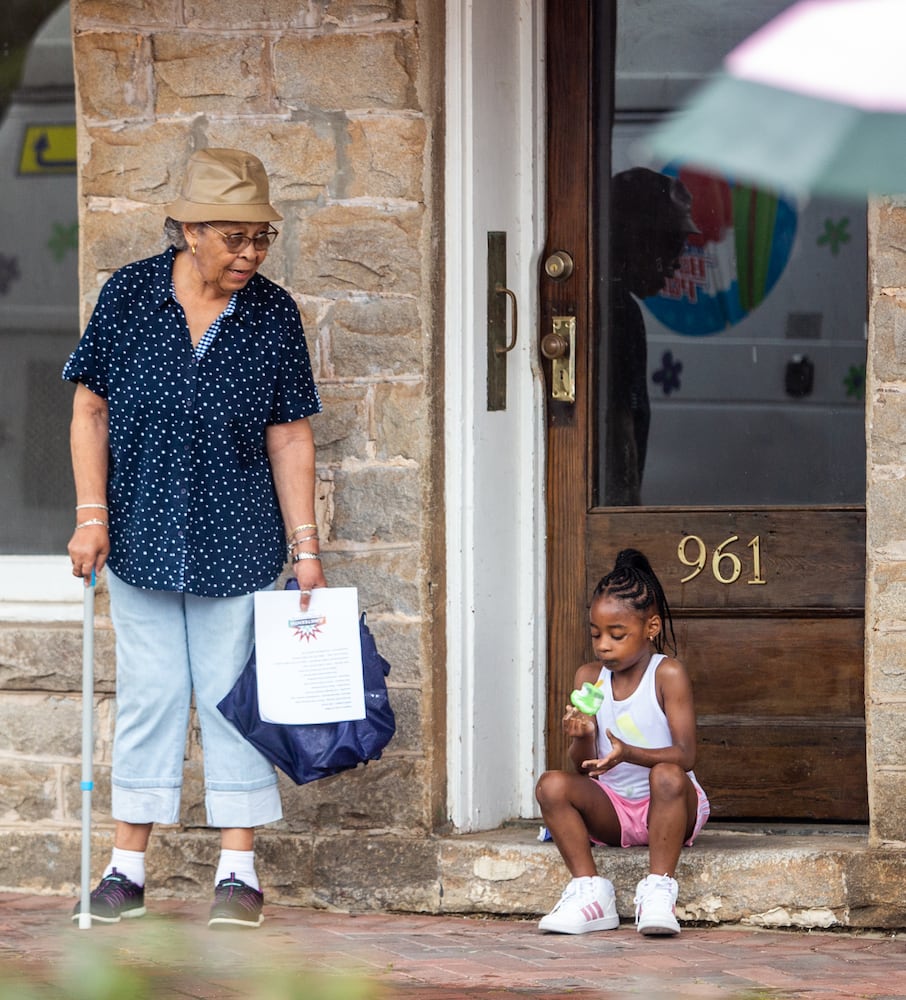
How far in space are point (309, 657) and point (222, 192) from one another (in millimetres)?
1177

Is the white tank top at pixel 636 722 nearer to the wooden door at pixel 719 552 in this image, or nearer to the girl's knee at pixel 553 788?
the girl's knee at pixel 553 788

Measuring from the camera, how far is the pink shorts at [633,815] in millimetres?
5082

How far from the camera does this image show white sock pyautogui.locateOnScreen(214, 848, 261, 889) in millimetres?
4949

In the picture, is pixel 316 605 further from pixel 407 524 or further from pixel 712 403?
pixel 712 403

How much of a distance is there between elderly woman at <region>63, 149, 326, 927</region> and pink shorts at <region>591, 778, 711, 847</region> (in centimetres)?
89

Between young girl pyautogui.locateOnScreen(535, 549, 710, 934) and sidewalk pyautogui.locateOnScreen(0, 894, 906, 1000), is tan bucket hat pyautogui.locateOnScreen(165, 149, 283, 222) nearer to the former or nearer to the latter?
young girl pyautogui.locateOnScreen(535, 549, 710, 934)

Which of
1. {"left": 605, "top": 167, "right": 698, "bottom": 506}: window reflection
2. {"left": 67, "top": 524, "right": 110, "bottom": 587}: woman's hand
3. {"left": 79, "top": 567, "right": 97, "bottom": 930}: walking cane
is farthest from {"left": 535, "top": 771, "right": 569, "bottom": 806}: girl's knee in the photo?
{"left": 67, "top": 524, "right": 110, "bottom": 587}: woman's hand

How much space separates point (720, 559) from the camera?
5.50 meters

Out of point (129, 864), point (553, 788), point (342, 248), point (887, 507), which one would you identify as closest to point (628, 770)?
point (553, 788)

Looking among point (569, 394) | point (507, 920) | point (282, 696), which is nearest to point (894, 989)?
point (507, 920)

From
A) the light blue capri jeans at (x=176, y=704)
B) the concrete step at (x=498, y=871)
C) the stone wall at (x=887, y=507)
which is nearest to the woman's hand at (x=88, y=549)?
the light blue capri jeans at (x=176, y=704)

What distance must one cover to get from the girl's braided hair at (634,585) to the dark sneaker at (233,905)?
118cm

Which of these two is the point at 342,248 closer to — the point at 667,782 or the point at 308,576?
the point at 308,576

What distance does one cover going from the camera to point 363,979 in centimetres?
435
